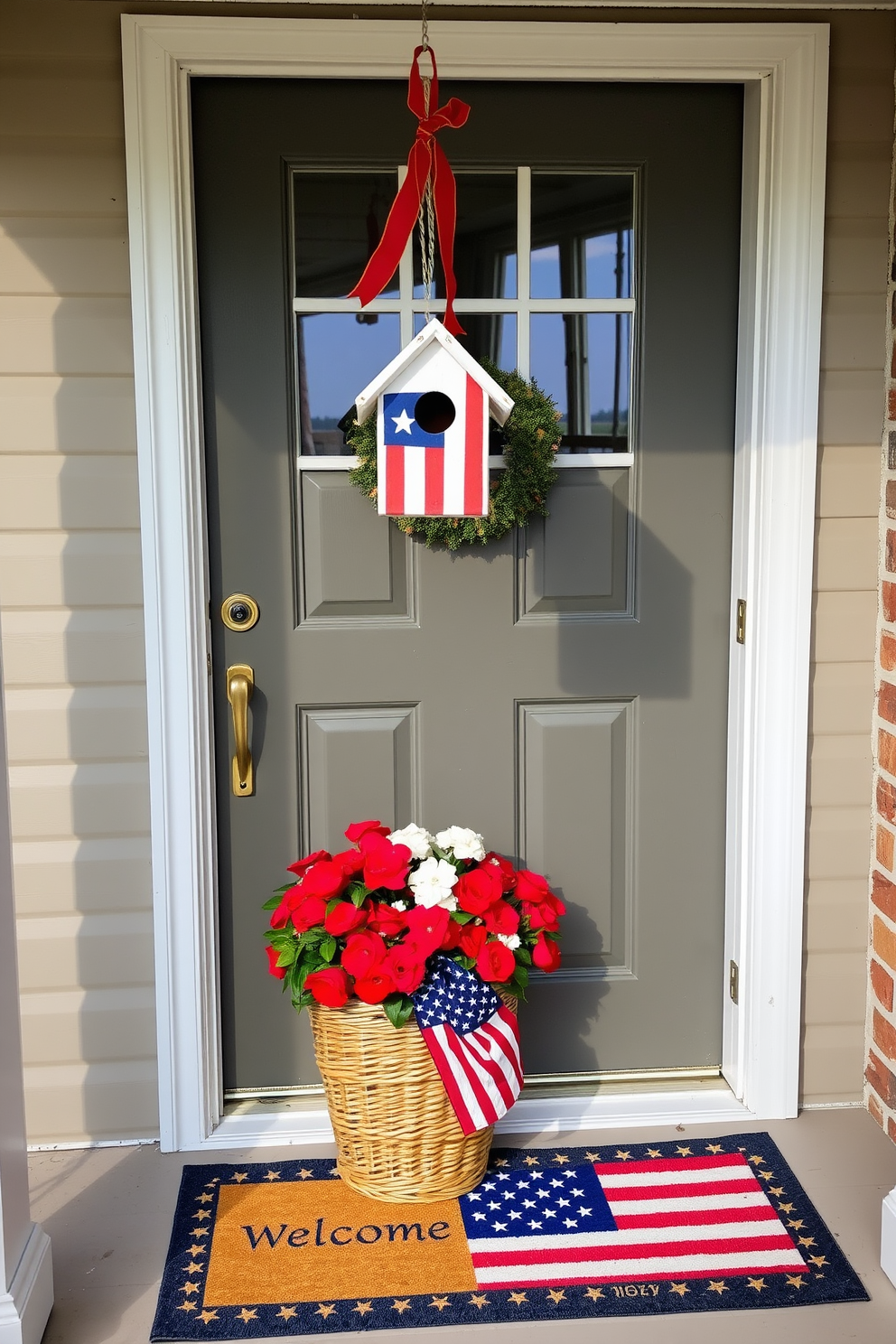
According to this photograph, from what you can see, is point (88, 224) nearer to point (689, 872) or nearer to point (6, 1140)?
point (6, 1140)

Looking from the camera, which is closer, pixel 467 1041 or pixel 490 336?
pixel 467 1041

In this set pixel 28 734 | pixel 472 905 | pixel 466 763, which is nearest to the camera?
pixel 472 905

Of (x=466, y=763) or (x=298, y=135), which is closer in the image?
(x=298, y=135)

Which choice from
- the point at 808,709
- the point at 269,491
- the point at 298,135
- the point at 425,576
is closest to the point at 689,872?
the point at 808,709

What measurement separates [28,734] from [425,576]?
0.82 meters

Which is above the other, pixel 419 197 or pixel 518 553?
pixel 419 197

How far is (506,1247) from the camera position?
6.84 feet

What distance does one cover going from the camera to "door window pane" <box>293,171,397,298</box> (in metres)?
2.32

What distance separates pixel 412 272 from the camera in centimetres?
234

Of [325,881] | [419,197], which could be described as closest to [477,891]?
[325,881]

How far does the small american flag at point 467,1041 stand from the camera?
2.10 m

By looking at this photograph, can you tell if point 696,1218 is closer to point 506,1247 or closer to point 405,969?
point 506,1247

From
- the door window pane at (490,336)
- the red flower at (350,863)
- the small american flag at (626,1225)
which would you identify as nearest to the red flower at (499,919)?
the red flower at (350,863)

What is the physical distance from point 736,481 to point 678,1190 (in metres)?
1.36
